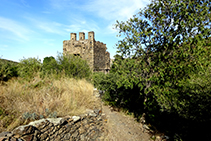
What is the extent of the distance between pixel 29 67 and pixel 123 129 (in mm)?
6063

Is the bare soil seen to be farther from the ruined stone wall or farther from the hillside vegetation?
the ruined stone wall

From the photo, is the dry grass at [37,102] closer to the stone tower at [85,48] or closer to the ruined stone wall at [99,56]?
the stone tower at [85,48]

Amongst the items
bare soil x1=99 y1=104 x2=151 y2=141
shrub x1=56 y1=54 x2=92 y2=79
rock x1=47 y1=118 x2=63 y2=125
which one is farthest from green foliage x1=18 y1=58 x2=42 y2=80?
bare soil x1=99 y1=104 x2=151 y2=141

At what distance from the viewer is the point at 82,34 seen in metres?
17.6

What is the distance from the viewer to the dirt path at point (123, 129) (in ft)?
18.5

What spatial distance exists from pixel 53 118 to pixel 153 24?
536 cm

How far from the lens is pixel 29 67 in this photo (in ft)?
24.6

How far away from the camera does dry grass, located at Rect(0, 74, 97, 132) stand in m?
3.90

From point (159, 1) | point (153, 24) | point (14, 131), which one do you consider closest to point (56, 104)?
point (14, 131)

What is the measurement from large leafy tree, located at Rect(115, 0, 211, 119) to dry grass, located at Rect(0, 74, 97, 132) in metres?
2.24

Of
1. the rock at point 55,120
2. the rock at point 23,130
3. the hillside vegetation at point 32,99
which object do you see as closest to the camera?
the rock at point 23,130

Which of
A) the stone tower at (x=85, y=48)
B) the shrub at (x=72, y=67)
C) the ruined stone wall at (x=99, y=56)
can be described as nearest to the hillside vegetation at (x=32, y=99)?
the shrub at (x=72, y=67)

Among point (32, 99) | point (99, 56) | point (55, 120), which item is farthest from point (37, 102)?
point (99, 56)

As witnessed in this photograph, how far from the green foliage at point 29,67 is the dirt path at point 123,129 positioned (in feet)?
15.4
